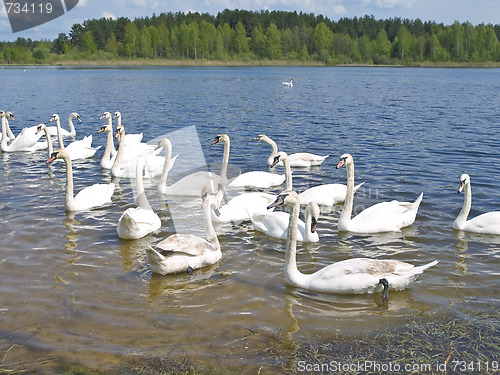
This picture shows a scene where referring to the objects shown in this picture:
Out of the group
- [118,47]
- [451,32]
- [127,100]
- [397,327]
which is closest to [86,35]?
[118,47]

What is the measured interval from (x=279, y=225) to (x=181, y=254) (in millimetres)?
1959

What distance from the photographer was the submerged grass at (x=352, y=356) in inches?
182

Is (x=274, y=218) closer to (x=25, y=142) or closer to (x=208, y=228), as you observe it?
(x=208, y=228)

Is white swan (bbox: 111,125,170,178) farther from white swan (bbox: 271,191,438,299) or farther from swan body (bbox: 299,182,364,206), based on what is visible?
white swan (bbox: 271,191,438,299)

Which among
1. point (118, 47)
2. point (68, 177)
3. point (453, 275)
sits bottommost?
point (453, 275)

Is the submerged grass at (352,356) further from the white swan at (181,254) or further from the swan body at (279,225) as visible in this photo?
the swan body at (279,225)

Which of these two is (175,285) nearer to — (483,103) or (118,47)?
(483,103)

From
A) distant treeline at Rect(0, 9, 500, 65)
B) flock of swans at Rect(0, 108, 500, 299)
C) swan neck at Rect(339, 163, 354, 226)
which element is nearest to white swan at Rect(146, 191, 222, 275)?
flock of swans at Rect(0, 108, 500, 299)

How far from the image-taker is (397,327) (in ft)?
17.9

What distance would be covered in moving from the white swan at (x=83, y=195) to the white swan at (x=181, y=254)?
3278mm

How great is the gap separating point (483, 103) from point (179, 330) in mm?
29188

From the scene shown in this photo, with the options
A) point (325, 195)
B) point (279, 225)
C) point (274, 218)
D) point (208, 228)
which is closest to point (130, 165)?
point (325, 195)

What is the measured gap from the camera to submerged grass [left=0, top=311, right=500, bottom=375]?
4633mm

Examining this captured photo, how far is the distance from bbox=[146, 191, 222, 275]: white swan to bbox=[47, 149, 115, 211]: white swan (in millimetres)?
3278
